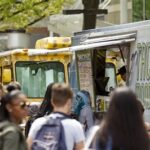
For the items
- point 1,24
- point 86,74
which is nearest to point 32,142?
point 86,74

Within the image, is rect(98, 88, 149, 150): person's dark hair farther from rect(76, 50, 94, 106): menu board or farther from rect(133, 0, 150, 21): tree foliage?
rect(133, 0, 150, 21): tree foliage

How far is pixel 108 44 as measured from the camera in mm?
13539

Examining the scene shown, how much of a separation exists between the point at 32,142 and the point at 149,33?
207 inches

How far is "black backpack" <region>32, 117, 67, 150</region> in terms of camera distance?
739 centimetres

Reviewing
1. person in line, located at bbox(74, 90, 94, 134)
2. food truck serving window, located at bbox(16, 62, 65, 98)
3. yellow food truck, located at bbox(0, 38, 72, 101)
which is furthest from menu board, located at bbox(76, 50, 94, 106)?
food truck serving window, located at bbox(16, 62, 65, 98)

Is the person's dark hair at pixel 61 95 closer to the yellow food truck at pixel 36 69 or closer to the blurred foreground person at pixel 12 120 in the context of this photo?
the blurred foreground person at pixel 12 120

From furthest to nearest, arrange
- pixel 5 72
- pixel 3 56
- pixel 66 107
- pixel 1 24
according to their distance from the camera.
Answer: pixel 1 24 → pixel 3 56 → pixel 5 72 → pixel 66 107

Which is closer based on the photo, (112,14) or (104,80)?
(104,80)

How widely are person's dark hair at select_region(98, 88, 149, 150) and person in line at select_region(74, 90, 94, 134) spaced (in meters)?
7.42

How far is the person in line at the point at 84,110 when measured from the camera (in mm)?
13531

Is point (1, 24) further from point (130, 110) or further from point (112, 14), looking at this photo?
point (130, 110)

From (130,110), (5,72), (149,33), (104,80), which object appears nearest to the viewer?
(130,110)

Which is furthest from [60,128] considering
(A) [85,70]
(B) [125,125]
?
(A) [85,70]

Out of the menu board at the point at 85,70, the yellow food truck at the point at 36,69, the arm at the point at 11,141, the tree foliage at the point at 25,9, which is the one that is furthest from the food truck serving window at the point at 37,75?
the arm at the point at 11,141
